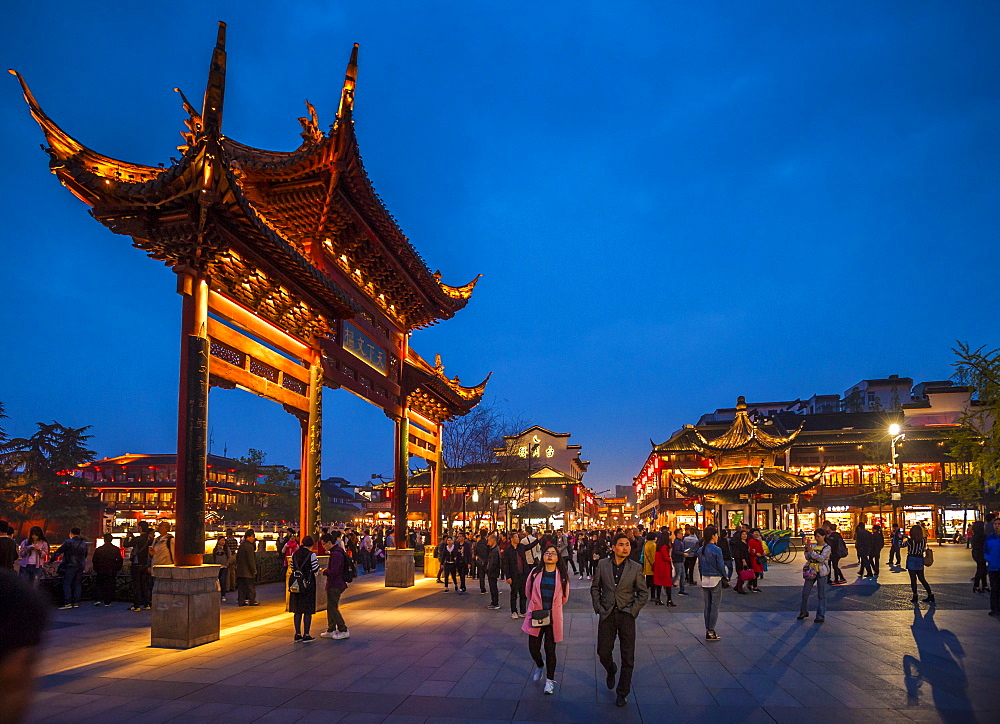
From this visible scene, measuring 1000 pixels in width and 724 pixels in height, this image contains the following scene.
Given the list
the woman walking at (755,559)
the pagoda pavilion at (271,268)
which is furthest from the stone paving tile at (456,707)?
the woman walking at (755,559)

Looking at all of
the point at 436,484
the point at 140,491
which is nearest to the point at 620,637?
the point at 436,484

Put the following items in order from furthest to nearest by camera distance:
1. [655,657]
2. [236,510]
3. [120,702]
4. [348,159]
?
1. [236,510]
2. [348,159]
3. [655,657]
4. [120,702]

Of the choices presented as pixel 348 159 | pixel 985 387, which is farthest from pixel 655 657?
pixel 985 387

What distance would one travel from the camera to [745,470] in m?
46.8

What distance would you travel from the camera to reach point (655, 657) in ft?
32.7

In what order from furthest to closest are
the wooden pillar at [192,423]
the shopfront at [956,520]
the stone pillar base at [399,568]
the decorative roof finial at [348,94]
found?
the shopfront at [956,520] → the stone pillar base at [399,568] → the decorative roof finial at [348,94] → the wooden pillar at [192,423]

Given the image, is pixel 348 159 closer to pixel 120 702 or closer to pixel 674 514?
pixel 120 702

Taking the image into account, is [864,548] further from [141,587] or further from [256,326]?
[141,587]

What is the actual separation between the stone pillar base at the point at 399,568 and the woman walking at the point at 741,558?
9.36 meters

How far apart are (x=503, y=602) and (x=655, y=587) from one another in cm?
371

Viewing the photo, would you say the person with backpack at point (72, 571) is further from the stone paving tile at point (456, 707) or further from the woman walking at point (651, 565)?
the woman walking at point (651, 565)

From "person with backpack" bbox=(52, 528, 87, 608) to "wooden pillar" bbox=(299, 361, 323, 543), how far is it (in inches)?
212

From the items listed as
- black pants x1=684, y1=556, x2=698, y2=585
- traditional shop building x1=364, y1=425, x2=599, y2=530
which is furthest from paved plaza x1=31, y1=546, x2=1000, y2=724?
traditional shop building x1=364, y1=425, x2=599, y2=530

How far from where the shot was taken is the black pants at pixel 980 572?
16031 millimetres
